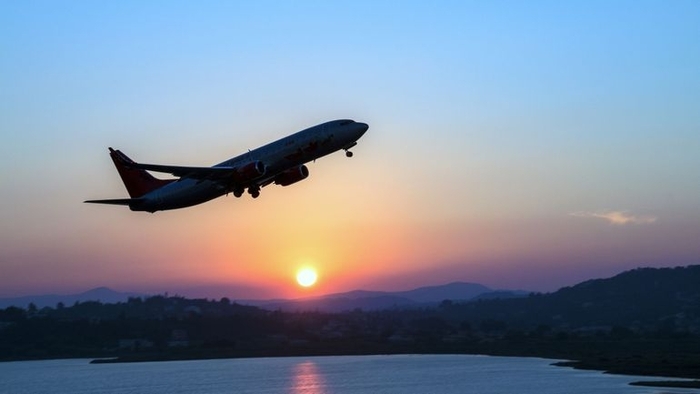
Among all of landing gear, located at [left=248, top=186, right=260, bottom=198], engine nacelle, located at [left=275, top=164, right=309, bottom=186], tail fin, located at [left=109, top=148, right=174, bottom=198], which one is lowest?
landing gear, located at [left=248, top=186, right=260, bottom=198]

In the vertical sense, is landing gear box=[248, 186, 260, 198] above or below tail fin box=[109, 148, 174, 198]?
below

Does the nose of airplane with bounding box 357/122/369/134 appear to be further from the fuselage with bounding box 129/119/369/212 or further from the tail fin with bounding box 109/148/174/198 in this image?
the tail fin with bounding box 109/148/174/198

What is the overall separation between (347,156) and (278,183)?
11.0 metres

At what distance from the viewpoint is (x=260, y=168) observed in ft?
304

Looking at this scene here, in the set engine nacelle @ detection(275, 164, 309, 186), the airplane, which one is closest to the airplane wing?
the airplane

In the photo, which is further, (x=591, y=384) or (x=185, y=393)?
(x=185, y=393)

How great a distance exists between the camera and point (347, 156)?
91188mm

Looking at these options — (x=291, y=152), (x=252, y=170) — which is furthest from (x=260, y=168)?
(x=291, y=152)

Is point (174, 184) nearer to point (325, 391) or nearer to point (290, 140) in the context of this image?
point (290, 140)

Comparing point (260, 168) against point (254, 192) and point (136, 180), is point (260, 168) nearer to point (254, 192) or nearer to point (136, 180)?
point (254, 192)

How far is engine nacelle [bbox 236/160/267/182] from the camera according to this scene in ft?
304

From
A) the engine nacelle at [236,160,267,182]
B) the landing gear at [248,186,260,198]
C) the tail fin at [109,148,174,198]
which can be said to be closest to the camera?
the engine nacelle at [236,160,267,182]

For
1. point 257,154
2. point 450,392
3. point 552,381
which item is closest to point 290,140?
point 257,154

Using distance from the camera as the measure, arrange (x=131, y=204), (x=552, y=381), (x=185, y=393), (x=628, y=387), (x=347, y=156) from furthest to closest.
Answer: (x=185, y=393)
(x=552, y=381)
(x=628, y=387)
(x=131, y=204)
(x=347, y=156)
